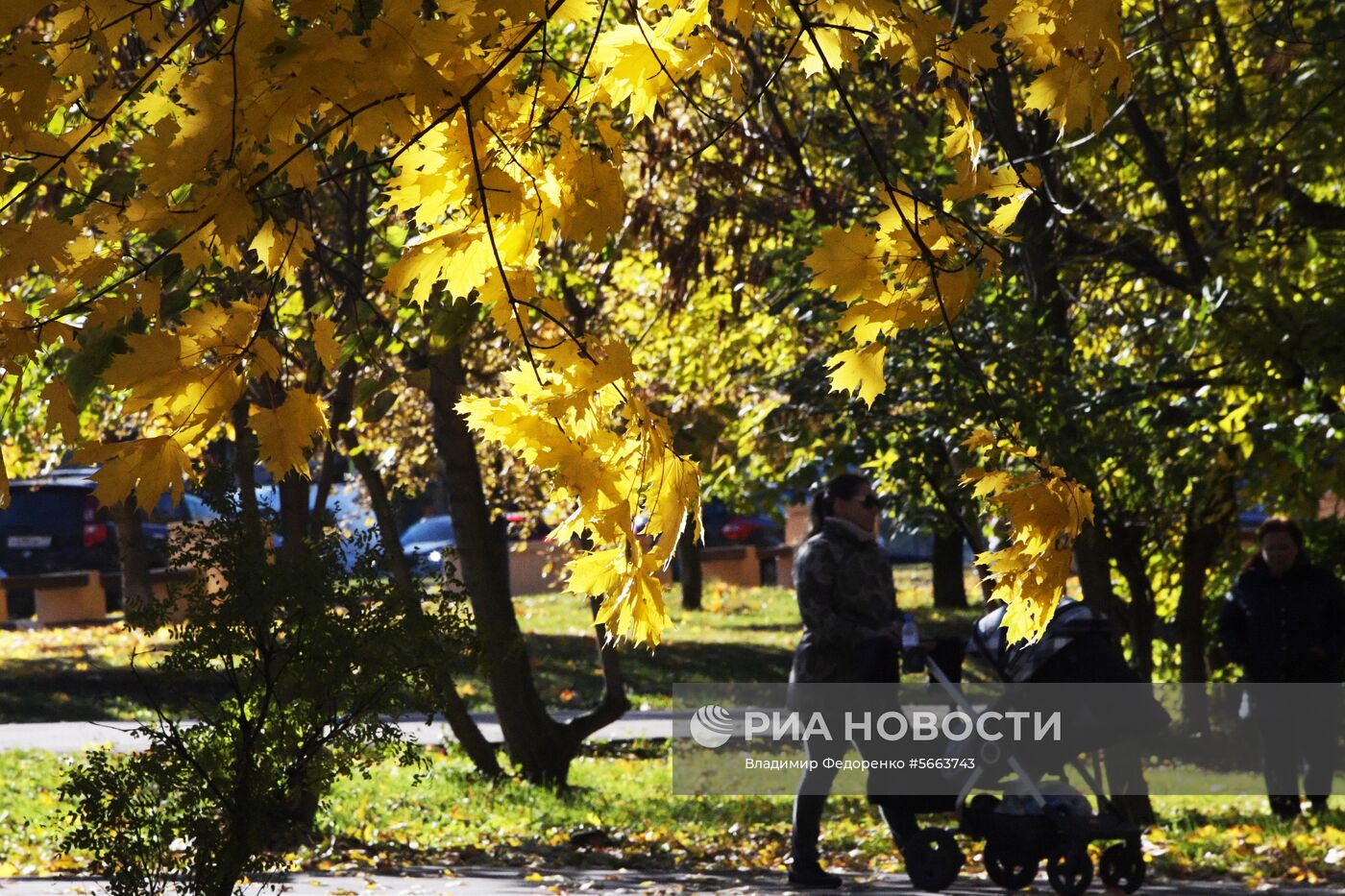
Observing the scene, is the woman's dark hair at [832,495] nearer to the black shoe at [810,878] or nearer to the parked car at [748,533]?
the black shoe at [810,878]

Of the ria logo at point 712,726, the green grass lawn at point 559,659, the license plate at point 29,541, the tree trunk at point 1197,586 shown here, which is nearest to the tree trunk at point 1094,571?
the tree trunk at point 1197,586

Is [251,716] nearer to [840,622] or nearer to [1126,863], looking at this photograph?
[840,622]

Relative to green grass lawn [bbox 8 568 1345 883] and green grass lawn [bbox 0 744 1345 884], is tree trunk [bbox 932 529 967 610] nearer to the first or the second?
green grass lawn [bbox 8 568 1345 883]

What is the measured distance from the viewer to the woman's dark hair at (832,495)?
26.4ft

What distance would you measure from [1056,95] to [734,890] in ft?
18.2

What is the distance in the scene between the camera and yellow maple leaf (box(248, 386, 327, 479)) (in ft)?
9.94

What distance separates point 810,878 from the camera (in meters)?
8.09

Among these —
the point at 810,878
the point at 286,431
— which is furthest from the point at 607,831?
the point at 286,431

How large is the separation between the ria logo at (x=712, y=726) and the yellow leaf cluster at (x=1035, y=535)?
1050 cm

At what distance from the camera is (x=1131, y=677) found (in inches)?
313

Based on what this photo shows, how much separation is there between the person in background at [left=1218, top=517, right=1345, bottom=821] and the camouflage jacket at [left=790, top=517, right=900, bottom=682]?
3257 mm

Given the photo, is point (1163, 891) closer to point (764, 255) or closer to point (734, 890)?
point (734, 890)

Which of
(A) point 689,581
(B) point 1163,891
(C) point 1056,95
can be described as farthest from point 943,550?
(C) point 1056,95

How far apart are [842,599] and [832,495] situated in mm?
494
